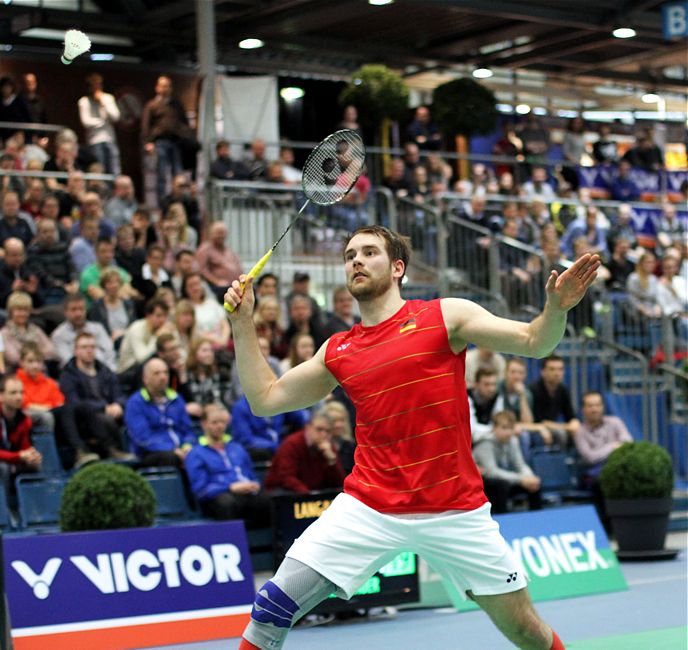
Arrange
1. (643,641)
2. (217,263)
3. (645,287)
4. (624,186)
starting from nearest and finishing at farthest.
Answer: (643,641) < (217,263) < (645,287) < (624,186)

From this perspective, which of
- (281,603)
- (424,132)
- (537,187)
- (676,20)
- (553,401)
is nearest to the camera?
(281,603)

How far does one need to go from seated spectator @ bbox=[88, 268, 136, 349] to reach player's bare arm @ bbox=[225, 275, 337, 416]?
8.11 meters

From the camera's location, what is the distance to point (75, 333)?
1346 centimetres

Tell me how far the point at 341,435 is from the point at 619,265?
9.24m

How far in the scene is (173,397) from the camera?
41.4 feet

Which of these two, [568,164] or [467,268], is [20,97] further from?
[568,164]

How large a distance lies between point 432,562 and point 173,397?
22.7 feet

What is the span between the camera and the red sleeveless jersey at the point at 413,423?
5.82 meters

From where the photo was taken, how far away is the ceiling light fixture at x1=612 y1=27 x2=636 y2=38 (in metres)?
21.7

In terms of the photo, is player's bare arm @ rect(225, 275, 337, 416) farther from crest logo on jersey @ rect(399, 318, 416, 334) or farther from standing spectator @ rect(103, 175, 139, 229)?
standing spectator @ rect(103, 175, 139, 229)

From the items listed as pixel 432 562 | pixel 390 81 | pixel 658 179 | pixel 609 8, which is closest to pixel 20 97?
pixel 390 81

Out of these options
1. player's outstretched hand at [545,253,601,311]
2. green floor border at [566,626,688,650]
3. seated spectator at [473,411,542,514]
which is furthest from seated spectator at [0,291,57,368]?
player's outstretched hand at [545,253,601,311]

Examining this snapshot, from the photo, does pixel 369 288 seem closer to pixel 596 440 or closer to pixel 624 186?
pixel 596 440

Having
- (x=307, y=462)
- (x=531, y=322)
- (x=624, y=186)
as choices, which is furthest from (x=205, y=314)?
(x=624, y=186)
